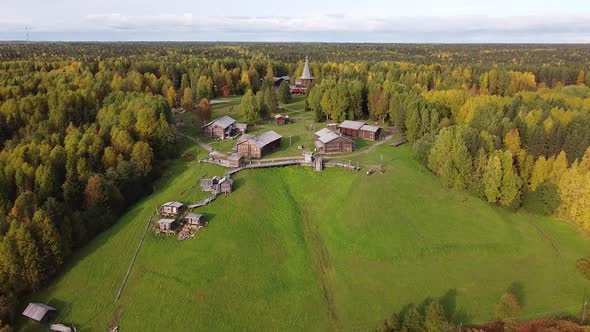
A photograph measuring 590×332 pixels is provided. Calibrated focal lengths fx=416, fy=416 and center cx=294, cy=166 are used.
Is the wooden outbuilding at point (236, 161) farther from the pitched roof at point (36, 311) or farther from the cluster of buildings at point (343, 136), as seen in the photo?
the pitched roof at point (36, 311)

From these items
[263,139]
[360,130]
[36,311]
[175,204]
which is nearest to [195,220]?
[175,204]

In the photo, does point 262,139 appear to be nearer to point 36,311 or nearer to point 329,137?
point 329,137

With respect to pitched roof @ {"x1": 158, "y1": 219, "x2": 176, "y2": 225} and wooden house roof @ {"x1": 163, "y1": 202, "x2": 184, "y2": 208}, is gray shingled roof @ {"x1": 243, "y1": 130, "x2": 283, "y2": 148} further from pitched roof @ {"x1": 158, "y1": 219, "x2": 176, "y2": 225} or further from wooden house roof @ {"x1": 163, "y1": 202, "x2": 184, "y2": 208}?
pitched roof @ {"x1": 158, "y1": 219, "x2": 176, "y2": 225}

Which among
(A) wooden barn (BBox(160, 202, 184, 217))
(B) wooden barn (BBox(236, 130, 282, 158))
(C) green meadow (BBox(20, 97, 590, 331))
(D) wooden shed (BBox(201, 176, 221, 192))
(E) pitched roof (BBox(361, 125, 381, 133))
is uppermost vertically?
(E) pitched roof (BBox(361, 125, 381, 133))

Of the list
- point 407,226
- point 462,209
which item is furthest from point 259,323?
point 462,209

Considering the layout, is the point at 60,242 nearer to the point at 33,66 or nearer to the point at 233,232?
the point at 233,232

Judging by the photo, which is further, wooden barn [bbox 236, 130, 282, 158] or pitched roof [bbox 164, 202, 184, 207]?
wooden barn [bbox 236, 130, 282, 158]

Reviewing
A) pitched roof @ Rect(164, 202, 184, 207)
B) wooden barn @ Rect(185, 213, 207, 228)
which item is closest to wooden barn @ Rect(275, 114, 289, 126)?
pitched roof @ Rect(164, 202, 184, 207)

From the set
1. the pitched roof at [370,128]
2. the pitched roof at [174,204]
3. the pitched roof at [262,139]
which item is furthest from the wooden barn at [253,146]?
the pitched roof at [370,128]
